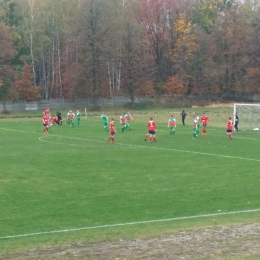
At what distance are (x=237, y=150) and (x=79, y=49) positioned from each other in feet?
181

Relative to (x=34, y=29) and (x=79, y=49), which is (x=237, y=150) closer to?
(x=79, y=49)

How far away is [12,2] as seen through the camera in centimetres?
9212

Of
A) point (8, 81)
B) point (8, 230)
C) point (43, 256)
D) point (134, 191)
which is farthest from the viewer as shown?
point (8, 81)

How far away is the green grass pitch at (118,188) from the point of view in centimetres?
1491

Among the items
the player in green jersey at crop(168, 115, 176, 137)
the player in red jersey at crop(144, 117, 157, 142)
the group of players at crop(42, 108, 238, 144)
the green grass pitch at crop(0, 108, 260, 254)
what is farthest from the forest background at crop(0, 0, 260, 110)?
the green grass pitch at crop(0, 108, 260, 254)

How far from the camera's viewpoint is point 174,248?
11.4 m

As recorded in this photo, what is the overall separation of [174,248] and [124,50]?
7719 centimetres

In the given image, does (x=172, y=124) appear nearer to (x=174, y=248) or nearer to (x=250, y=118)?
(x=250, y=118)

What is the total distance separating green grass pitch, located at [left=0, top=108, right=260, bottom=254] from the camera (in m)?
14.9

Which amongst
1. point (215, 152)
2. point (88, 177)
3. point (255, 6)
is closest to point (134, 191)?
point (88, 177)

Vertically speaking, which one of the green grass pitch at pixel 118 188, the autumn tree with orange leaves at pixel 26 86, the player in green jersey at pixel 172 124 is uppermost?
the autumn tree with orange leaves at pixel 26 86

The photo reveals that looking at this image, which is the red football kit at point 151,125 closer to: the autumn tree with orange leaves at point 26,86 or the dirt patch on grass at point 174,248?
the dirt patch on grass at point 174,248

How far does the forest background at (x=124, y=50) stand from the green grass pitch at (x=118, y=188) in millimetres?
47388

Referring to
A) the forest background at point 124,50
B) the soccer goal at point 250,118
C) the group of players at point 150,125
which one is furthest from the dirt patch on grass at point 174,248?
the forest background at point 124,50
